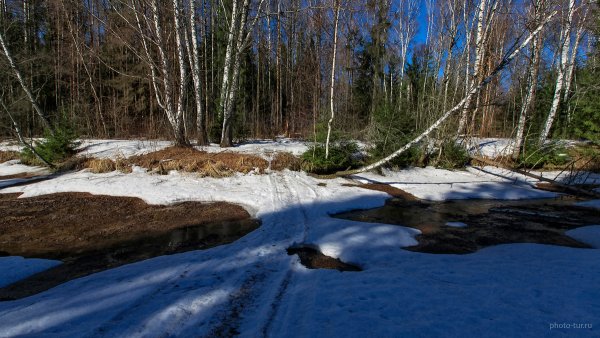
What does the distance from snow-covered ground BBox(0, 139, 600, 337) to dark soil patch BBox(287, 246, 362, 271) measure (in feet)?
0.46

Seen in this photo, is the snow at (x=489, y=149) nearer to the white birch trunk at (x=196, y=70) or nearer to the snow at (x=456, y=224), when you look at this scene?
the snow at (x=456, y=224)

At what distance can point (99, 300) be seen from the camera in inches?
135

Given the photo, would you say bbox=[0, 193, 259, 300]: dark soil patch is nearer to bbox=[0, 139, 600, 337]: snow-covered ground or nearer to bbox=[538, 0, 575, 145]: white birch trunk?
bbox=[0, 139, 600, 337]: snow-covered ground

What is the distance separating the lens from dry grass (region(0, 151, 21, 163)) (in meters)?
14.8

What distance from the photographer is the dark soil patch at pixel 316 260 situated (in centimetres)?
473

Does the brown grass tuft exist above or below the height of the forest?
below

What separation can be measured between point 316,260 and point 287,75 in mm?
26873

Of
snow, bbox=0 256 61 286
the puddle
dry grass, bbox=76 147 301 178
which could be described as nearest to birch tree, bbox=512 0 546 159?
the puddle

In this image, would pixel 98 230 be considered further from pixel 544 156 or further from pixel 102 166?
pixel 544 156

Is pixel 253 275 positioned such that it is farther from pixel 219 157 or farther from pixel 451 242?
pixel 219 157

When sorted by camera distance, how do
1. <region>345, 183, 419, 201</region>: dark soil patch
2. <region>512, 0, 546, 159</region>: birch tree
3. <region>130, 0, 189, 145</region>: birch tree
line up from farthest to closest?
<region>512, 0, 546, 159</region>: birch tree → <region>130, 0, 189, 145</region>: birch tree → <region>345, 183, 419, 201</region>: dark soil patch

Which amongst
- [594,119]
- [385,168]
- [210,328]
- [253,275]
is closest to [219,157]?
[385,168]

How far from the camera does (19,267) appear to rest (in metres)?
4.50

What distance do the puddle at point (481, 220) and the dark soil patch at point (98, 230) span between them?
3.27 metres
